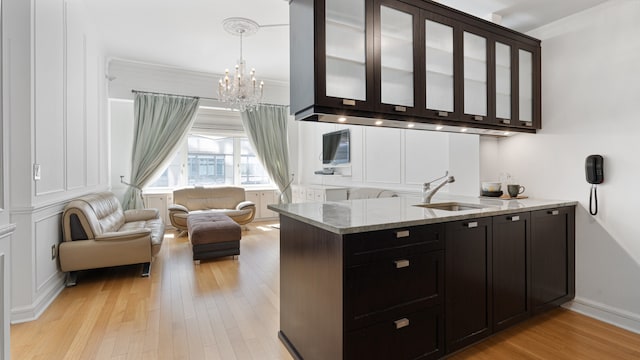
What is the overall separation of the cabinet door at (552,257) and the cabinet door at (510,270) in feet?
0.39

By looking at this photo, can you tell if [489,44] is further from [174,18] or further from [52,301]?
[52,301]

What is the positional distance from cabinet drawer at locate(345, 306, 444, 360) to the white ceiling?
2705 mm

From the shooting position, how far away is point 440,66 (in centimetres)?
246

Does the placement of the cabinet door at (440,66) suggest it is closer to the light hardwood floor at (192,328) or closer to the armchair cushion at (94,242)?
the light hardwood floor at (192,328)

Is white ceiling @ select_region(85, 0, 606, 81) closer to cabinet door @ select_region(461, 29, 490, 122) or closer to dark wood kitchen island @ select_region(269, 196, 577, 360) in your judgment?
cabinet door @ select_region(461, 29, 490, 122)

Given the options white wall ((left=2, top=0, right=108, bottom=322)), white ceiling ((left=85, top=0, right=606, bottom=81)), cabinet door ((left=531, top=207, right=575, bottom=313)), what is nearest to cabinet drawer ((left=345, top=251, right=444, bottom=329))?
cabinet door ((left=531, top=207, right=575, bottom=313))

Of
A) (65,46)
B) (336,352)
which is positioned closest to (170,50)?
(65,46)

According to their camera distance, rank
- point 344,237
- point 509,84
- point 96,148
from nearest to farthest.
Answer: point 344,237 < point 509,84 < point 96,148

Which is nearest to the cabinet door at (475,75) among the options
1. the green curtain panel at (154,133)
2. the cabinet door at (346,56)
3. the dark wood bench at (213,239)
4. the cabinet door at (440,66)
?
the cabinet door at (440,66)

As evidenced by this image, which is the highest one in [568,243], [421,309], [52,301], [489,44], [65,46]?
[65,46]

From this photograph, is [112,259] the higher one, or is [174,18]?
[174,18]

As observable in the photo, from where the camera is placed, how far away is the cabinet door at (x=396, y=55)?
217cm

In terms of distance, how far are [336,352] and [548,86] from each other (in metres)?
3.17

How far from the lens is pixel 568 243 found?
274cm
